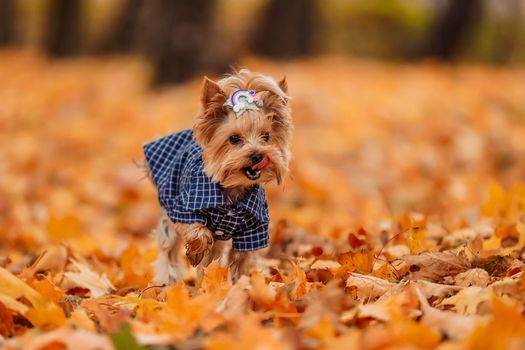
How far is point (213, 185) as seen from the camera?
4.09 metres

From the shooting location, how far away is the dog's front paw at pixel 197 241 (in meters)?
4.07

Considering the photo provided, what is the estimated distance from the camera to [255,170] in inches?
158

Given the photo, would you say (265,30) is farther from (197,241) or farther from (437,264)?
(437,264)

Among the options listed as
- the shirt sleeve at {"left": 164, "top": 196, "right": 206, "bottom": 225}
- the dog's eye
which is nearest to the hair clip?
the dog's eye

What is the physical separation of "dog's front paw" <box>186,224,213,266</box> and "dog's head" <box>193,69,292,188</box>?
0.28 metres

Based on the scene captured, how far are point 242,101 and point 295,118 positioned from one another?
22.4ft

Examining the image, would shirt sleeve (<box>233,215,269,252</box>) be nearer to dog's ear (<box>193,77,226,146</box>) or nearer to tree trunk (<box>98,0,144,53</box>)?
dog's ear (<box>193,77,226,146</box>)

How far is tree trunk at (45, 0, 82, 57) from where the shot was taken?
19.9 m

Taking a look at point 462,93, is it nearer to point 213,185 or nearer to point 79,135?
point 79,135

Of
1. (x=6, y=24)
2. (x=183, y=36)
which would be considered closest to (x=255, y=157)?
(x=183, y=36)

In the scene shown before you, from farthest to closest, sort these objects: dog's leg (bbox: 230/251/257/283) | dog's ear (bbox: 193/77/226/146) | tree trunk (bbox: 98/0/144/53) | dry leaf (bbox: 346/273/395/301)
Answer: tree trunk (bbox: 98/0/144/53)
dog's leg (bbox: 230/251/257/283)
dog's ear (bbox: 193/77/226/146)
dry leaf (bbox: 346/273/395/301)

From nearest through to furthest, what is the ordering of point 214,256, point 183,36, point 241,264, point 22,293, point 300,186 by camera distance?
point 22,293 < point 241,264 < point 214,256 < point 300,186 < point 183,36

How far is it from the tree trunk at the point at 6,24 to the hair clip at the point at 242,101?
21.7 metres

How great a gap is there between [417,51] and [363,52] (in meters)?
3.72
